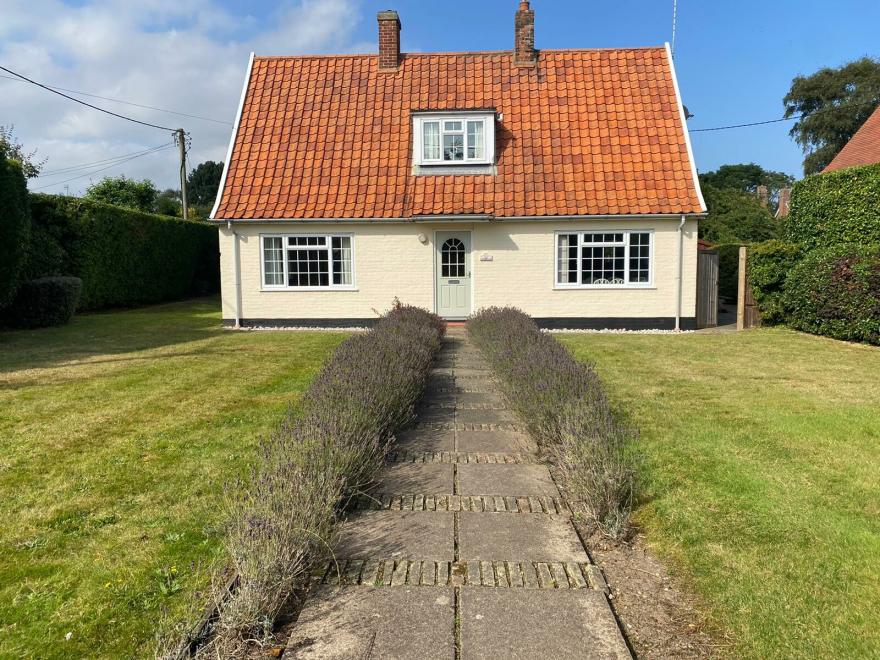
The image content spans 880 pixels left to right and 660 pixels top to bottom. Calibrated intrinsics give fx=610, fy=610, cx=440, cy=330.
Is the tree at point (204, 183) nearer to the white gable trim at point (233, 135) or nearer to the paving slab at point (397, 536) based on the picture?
the white gable trim at point (233, 135)

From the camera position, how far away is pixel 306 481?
360 cm

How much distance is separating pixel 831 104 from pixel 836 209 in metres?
33.4

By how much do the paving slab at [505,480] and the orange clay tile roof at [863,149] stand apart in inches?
948

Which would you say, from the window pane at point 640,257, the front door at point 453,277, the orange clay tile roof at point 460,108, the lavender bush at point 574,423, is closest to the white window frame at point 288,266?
the orange clay tile roof at point 460,108

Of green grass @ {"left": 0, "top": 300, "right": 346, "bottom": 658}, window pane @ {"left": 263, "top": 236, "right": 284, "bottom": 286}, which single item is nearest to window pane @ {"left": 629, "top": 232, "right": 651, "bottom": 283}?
green grass @ {"left": 0, "top": 300, "right": 346, "bottom": 658}

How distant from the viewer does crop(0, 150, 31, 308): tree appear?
1275cm

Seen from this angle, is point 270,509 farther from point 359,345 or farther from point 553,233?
point 553,233

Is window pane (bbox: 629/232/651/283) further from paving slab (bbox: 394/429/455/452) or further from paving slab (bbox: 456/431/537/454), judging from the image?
paving slab (bbox: 394/429/455/452)

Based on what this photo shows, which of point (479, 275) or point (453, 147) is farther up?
point (453, 147)

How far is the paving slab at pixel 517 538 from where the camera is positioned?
3.56 m

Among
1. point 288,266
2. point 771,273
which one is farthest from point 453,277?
point 771,273

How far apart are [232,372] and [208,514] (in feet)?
18.2

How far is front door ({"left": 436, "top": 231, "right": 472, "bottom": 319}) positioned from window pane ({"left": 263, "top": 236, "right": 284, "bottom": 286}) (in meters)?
4.20

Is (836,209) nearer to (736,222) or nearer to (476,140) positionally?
(476,140)
